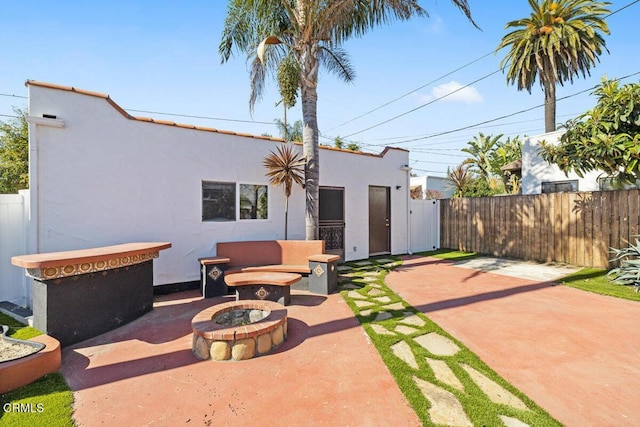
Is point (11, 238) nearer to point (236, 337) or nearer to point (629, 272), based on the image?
point (236, 337)

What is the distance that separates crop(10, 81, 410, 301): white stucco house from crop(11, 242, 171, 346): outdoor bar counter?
1.37m

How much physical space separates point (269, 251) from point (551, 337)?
5137mm

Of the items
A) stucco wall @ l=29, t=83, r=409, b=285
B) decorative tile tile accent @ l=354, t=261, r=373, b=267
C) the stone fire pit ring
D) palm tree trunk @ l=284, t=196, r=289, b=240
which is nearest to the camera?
the stone fire pit ring

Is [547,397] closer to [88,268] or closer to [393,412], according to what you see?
[393,412]

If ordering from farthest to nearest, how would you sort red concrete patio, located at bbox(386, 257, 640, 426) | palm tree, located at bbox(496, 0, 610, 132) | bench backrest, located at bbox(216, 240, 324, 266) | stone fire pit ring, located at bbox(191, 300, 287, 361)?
palm tree, located at bbox(496, 0, 610, 132), bench backrest, located at bbox(216, 240, 324, 266), stone fire pit ring, located at bbox(191, 300, 287, 361), red concrete patio, located at bbox(386, 257, 640, 426)

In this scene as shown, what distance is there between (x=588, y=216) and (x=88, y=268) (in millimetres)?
10851

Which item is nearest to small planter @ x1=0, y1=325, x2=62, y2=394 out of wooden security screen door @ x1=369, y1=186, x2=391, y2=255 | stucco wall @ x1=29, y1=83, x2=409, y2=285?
stucco wall @ x1=29, y1=83, x2=409, y2=285

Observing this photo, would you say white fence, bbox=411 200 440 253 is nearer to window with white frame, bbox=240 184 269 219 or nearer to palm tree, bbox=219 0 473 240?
palm tree, bbox=219 0 473 240

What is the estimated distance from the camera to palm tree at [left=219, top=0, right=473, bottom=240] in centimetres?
642

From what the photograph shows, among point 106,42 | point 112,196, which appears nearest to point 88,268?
point 112,196

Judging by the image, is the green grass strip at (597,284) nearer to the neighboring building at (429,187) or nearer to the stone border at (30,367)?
the stone border at (30,367)

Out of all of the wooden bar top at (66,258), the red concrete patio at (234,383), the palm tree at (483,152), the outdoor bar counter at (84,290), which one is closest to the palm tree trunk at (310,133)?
the red concrete patio at (234,383)

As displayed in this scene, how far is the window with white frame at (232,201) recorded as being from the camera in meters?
6.57

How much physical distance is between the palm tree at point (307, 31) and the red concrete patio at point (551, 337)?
3580mm
